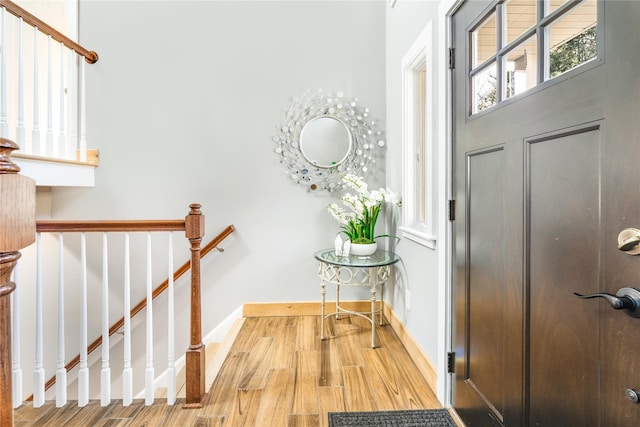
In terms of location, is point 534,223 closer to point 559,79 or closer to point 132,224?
point 559,79

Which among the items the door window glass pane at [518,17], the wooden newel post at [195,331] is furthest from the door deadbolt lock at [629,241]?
the wooden newel post at [195,331]

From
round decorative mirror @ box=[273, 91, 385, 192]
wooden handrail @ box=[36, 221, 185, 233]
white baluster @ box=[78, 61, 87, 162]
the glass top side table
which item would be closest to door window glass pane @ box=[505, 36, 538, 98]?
the glass top side table

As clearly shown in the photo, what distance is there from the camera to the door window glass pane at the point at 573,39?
0.93m

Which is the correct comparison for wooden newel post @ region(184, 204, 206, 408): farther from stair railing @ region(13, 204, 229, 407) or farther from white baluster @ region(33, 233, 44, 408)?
white baluster @ region(33, 233, 44, 408)

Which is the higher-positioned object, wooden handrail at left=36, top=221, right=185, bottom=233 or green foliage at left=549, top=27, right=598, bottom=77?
green foliage at left=549, top=27, right=598, bottom=77

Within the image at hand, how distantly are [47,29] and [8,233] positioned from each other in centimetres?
295

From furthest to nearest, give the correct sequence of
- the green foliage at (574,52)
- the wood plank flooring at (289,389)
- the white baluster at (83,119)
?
the white baluster at (83,119)
the wood plank flooring at (289,389)
the green foliage at (574,52)

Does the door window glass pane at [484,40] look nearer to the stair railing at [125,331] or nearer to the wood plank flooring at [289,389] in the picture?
the stair railing at [125,331]

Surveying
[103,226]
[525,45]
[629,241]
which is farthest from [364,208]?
[629,241]

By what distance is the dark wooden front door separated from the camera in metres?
0.84

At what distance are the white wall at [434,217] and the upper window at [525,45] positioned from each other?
0.28 meters

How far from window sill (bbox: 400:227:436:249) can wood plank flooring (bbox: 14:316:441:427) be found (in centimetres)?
80

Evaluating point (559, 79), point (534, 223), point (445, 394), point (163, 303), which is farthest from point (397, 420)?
point (163, 303)

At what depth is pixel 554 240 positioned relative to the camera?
107 centimetres
